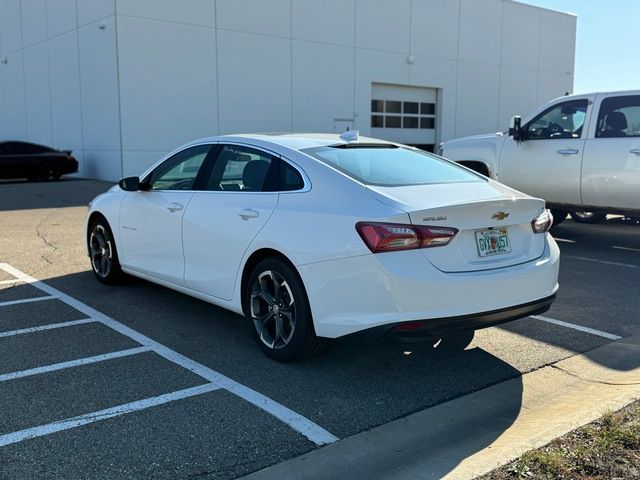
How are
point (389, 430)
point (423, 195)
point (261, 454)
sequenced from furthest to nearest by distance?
point (423, 195) < point (389, 430) < point (261, 454)

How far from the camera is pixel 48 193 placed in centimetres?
1775

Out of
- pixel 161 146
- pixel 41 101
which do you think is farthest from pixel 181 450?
pixel 41 101

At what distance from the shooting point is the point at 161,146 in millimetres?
20312

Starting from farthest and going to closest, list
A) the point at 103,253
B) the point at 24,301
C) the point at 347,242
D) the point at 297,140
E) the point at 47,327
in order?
the point at 103,253, the point at 24,301, the point at 47,327, the point at 297,140, the point at 347,242

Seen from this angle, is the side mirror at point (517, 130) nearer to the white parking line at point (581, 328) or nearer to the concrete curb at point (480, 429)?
the white parking line at point (581, 328)

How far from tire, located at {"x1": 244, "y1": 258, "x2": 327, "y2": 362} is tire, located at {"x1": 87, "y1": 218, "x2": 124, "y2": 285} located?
242 centimetres

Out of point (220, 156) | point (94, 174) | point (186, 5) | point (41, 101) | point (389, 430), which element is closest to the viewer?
point (389, 430)

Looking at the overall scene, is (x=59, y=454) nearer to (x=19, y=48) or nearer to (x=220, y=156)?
(x=220, y=156)

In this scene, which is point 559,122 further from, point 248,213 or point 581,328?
point 248,213

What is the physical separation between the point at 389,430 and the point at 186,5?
19.0m

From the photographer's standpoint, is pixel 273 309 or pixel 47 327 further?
pixel 47 327

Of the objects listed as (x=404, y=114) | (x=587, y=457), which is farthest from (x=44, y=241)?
(x=404, y=114)

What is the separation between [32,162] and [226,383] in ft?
63.8

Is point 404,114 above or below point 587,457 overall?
above
